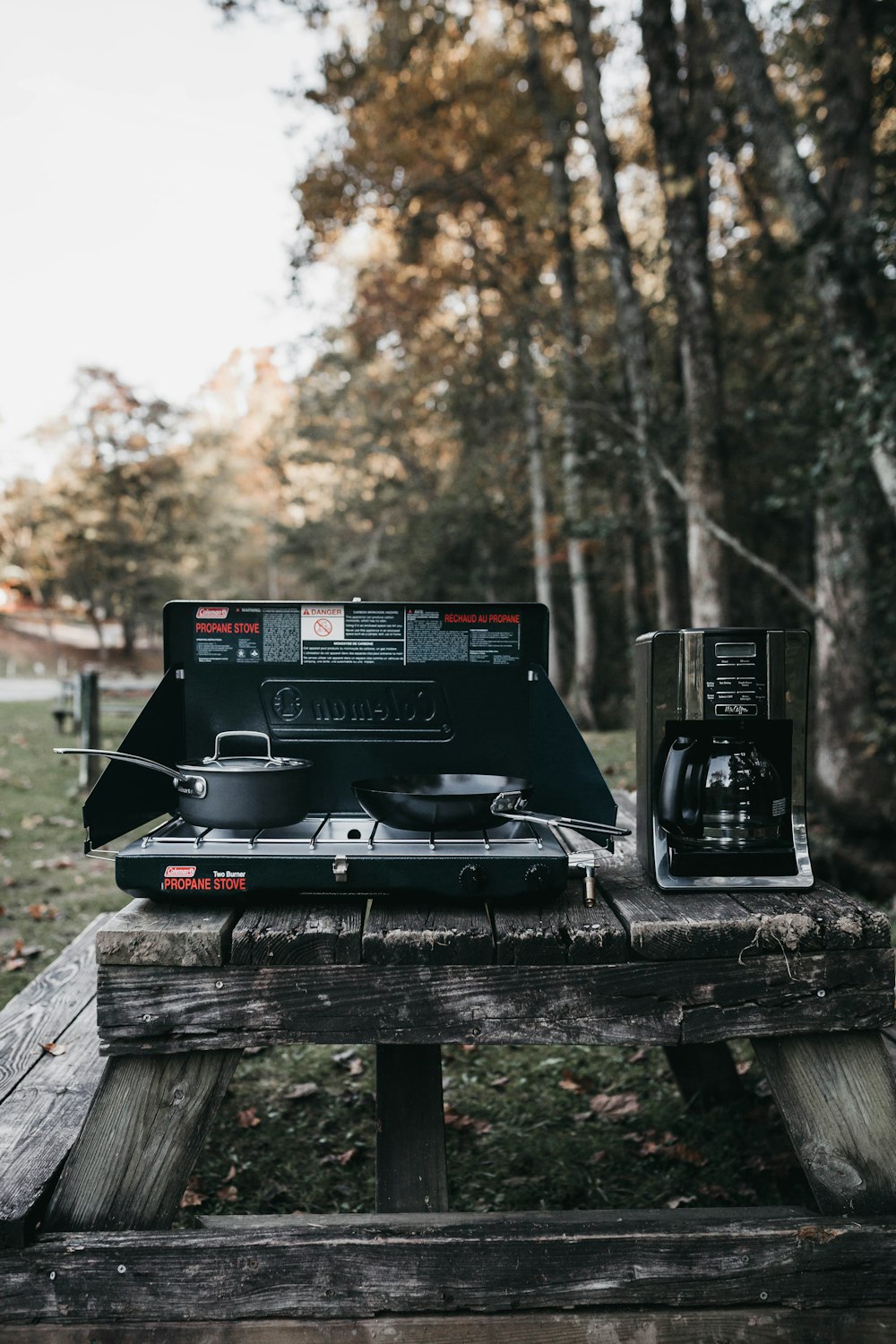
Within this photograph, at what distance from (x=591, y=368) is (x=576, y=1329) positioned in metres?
9.25

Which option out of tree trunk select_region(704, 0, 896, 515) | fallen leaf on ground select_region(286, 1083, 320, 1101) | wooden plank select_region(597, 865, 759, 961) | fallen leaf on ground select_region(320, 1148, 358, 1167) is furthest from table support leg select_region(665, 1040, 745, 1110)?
tree trunk select_region(704, 0, 896, 515)

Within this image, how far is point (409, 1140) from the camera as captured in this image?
229 centimetres

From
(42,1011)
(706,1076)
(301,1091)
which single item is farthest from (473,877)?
(301,1091)

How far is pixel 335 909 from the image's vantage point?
1697 millimetres

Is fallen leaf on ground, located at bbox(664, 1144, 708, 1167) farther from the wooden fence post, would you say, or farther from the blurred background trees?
the wooden fence post

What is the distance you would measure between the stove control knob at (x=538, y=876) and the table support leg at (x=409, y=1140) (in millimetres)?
994

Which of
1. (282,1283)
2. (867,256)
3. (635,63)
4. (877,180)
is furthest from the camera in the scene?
(635,63)

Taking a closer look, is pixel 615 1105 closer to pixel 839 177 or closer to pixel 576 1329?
pixel 576 1329

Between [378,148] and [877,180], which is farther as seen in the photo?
[378,148]

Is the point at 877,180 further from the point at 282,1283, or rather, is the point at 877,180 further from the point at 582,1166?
the point at 282,1283

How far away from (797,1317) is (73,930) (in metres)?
4.25

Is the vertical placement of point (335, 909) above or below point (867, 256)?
below

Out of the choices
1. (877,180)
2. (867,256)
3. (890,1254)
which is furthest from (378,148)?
(890,1254)

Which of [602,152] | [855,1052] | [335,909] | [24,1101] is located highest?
[602,152]
